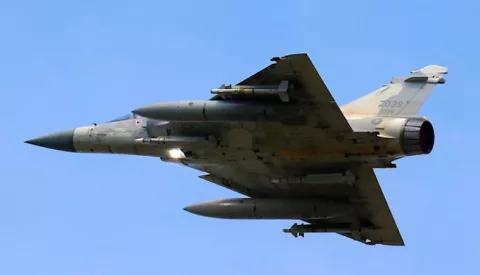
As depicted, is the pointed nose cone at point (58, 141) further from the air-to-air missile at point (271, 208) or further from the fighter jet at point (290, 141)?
the air-to-air missile at point (271, 208)

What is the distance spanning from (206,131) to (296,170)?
314 cm

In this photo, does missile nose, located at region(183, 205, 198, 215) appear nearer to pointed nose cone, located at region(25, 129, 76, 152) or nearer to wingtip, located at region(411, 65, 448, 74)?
pointed nose cone, located at region(25, 129, 76, 152)

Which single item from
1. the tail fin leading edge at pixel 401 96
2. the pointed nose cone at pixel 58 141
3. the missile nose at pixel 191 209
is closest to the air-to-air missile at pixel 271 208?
the missile nose at pixel 191 209

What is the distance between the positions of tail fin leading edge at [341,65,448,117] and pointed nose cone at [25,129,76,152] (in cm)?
844

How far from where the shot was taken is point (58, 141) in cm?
3647

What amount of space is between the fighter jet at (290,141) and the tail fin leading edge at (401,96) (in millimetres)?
28

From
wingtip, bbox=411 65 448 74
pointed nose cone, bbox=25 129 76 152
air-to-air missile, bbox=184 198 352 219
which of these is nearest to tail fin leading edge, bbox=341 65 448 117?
wingtip, bbox=411 65 448 74

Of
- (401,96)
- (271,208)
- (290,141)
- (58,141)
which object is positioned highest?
(58,141)

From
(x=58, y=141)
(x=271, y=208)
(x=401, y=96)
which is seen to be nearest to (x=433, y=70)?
(x=401, y=96)

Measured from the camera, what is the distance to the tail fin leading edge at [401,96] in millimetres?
32875

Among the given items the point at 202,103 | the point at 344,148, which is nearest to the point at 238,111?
the point at 202,103

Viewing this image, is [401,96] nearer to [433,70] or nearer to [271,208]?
[433,70]

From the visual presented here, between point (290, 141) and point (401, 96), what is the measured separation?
11.0 ft

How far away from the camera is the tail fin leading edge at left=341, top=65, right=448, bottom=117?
32875mm
